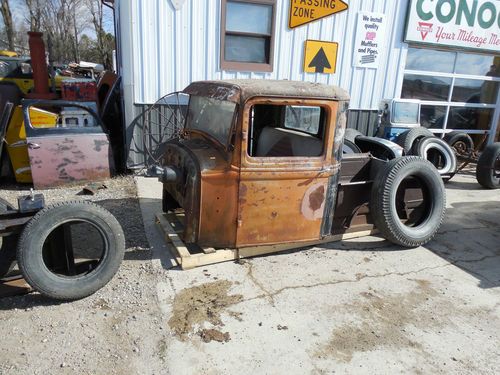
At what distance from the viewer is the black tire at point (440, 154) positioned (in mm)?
6883

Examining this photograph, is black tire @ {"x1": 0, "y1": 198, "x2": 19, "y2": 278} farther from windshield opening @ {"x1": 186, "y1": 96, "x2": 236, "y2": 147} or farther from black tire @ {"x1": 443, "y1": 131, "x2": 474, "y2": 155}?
black tire @ {"x1": 443, "y1": 131, "x2": 474, "y2": 155}

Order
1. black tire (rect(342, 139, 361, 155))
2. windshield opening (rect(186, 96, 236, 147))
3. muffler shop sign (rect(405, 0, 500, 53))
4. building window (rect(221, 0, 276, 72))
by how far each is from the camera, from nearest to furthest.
Answer: windshield opening (rect(186, 96, 236, 147))
black tire (rect(342, 139, 361, 155))
building window (rect(221, 0, 276, 72))
muffler shop sign (rect(405, 0, 500, 53))

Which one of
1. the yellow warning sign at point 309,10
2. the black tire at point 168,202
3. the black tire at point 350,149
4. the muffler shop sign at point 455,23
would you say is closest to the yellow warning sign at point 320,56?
the yellow warning sign at point 309,10

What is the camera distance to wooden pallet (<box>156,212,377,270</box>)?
12.4 feet

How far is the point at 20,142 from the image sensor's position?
20.0 feet

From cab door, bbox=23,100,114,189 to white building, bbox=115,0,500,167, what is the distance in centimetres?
77

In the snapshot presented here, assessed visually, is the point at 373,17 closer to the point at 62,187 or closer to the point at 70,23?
the point at 62,187

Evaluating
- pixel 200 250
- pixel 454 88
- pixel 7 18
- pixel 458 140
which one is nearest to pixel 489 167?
pixel 458 140

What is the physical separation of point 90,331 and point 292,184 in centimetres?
207

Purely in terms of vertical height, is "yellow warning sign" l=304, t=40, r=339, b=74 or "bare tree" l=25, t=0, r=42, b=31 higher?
"bare tree" l=25, t=0, r=42, b=31

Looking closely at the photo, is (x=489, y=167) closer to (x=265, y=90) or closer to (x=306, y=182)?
(x=306, y=182)

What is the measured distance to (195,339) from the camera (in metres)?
2.86

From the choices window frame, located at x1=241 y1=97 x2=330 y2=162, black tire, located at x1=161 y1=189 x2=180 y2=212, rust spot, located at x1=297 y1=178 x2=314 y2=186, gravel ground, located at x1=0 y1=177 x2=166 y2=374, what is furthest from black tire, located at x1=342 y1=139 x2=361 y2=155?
gravel ground, located at x1=0 y1=177 x2=166 y2=374

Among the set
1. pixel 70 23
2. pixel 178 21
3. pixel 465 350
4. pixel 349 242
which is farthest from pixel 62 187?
pixel 70 23
